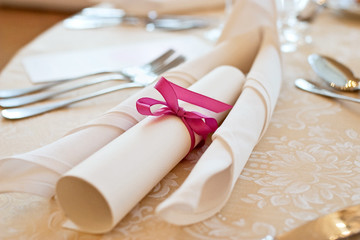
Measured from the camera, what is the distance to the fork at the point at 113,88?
74 centimetres

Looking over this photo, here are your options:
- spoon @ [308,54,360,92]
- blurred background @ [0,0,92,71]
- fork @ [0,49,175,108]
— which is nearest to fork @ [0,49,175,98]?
fork @ [0,49,175,108]

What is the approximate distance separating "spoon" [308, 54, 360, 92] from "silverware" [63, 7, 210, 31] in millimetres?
438

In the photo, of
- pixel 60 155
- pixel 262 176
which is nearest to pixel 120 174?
pixel 60 155

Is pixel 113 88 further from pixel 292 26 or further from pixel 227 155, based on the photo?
pixel 292 26

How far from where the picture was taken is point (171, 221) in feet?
1.44

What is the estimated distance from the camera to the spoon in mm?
851

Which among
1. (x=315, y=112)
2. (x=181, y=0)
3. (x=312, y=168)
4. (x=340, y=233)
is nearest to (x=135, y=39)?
(x=181, y=0)

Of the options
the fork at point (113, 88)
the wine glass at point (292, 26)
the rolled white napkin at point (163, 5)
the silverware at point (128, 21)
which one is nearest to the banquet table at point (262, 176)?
the fork at point (113, 88)

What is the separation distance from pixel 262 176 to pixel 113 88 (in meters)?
0.38

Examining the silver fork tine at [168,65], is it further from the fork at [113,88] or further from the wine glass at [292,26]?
the wine glass at [292,26]

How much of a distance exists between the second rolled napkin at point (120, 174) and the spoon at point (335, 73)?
0.45 m

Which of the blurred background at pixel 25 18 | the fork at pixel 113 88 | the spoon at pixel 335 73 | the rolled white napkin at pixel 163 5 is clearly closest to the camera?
the fork at pixel 113 88

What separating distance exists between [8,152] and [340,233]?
478 mm

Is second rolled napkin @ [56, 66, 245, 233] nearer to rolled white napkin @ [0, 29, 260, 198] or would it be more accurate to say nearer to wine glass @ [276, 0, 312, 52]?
rolled white napkin @ [0, 29, 260, 198]
